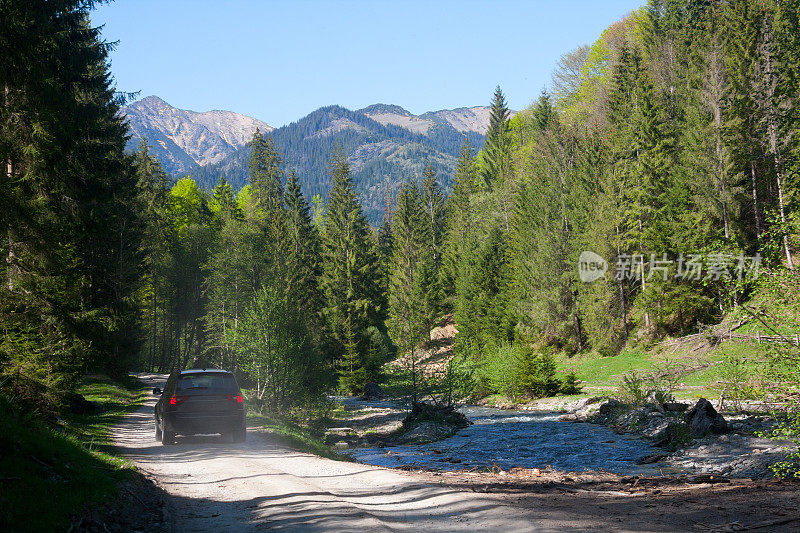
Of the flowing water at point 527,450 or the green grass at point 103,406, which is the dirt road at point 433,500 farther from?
the flowing water at point 527,450

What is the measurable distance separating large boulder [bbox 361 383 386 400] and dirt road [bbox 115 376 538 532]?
32.0m

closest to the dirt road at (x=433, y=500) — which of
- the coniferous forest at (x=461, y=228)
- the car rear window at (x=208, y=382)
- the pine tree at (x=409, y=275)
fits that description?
the car rear window at (x=208, y=382)

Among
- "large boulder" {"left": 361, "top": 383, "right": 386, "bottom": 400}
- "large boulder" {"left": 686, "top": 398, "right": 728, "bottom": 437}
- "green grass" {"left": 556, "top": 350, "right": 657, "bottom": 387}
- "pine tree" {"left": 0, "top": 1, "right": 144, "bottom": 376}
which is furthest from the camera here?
"large boulder" {"left": 361, "top": 383, "right": 386, "bottom": 400}

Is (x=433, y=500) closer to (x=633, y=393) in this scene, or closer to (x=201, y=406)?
(x=201, y=406)

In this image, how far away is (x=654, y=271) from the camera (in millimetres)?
36406

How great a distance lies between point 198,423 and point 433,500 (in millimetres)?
8392

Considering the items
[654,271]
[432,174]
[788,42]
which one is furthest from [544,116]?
[788,42]

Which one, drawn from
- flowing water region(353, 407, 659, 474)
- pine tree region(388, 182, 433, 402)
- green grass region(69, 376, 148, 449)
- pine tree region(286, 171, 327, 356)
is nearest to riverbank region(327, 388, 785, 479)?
flowing water region(353, 407, 659, 474)

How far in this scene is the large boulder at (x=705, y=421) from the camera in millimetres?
16484

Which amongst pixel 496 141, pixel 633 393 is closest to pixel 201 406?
pixel 633 393

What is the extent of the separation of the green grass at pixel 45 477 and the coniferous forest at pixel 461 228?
4.70 m

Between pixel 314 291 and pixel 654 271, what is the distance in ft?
107

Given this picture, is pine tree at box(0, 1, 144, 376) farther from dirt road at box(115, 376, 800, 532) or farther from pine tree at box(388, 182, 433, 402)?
pine tree at box(388, 182, 433, 402)

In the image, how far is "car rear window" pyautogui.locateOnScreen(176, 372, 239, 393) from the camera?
14.2m
